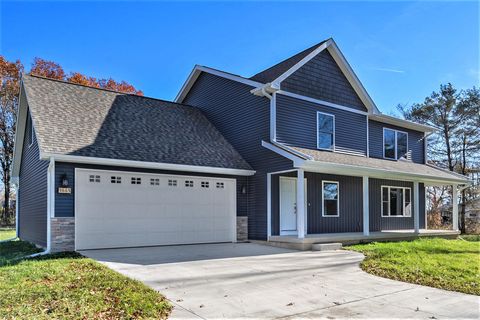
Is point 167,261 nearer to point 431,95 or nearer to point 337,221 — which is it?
point 337,221

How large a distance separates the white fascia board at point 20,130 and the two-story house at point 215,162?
0.05 metres

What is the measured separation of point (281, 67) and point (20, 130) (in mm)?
10115

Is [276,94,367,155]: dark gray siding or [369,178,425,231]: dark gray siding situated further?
[369,178,425,231]: dark gray siding

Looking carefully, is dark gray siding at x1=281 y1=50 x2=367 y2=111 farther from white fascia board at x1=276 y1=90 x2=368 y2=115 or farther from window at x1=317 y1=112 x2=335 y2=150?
window at x1=317 y1=112 x2=335 y2=150

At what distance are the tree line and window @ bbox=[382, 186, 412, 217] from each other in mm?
22966

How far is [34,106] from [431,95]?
24.0 meters

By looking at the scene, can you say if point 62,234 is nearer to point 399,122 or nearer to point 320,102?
point 320,102

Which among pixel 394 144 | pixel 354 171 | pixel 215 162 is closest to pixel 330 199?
pixel 354 171

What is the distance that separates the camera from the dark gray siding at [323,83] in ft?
44.6

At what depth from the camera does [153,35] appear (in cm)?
1577

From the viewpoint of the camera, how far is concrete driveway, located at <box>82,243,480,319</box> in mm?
5098

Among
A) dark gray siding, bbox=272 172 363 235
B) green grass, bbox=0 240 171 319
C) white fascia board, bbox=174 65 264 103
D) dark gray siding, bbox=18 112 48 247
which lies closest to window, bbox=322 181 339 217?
dark gray siding, bbox=272 172 363 235

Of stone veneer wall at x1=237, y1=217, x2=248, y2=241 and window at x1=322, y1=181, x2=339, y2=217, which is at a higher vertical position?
window at x1=322, y1=181, x2=339, y2=217

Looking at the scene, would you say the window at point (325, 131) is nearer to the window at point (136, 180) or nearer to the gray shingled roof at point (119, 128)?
the gray shingled roof at point (119, 128)
